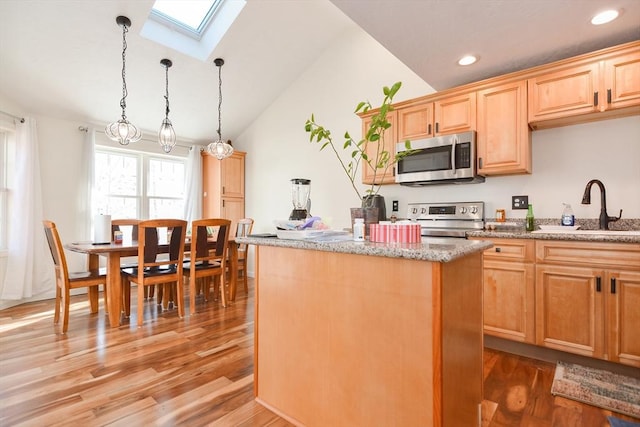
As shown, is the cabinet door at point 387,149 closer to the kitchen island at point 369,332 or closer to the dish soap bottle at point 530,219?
the dish soap bottle at point 530,219

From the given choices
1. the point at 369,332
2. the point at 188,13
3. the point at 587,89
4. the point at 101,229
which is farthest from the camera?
the point at 188,13

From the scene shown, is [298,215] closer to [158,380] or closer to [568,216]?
[158,380]

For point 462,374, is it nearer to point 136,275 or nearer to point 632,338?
point 632,338

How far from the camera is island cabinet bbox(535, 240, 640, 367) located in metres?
1.95

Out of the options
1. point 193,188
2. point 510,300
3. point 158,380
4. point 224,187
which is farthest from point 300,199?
point 193,188

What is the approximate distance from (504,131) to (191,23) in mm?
3681

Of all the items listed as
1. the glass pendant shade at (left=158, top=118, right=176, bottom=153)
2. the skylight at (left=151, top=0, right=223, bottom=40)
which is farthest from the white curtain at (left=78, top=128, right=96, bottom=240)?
the skylight at (left=151, top=0, right=223, bottom=40)

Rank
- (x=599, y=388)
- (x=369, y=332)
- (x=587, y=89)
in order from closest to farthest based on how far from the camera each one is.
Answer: (x=369, y=332) → (x=599, y=388) → (x=587, y=89)

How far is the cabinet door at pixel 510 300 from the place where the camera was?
2.30 m

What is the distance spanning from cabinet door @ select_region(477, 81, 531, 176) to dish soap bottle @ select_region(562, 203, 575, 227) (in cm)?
41

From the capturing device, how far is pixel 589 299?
207 centimetres

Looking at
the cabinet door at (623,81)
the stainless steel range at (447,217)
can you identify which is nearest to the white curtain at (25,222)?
the stainless steel range at (447,217)

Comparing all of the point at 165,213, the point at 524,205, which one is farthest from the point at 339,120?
the point at 165,213

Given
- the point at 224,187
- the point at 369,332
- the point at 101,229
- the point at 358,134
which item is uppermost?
the point at 358,134
